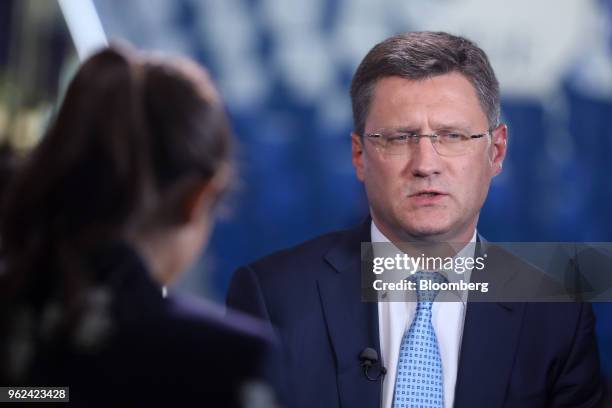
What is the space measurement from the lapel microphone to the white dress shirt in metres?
0.02

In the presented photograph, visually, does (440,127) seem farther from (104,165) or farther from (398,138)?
(104,165)

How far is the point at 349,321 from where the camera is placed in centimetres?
226

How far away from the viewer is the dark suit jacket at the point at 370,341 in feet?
7.18

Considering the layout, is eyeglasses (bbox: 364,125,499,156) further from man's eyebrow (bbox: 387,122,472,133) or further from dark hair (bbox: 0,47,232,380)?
dark hair (bbox: 0,47,232,380)

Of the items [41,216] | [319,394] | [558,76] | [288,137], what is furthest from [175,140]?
[558,76]

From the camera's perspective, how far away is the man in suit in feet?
7.16

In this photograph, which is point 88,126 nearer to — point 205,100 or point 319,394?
point 205,100

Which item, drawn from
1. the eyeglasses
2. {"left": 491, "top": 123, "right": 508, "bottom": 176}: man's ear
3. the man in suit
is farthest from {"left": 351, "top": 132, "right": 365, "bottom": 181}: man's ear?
{"left": 491, "top": 123, "right": 508, "bottom": 176}: man's ear

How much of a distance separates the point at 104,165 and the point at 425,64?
123 centimetres

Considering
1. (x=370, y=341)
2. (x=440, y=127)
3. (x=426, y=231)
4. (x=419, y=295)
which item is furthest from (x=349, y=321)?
(x=440, y=127)

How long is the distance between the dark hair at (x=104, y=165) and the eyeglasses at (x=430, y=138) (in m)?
1.06

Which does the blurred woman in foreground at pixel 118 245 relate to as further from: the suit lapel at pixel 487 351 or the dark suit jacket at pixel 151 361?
the suit lapel at pixel 487 351

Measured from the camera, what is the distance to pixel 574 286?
250cm

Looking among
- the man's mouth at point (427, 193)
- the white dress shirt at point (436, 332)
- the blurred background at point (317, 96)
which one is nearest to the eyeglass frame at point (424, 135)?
the man's mouth at point (427, 193)
